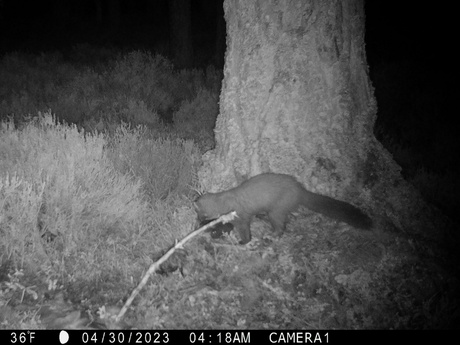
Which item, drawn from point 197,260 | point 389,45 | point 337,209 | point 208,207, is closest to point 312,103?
point 337,209

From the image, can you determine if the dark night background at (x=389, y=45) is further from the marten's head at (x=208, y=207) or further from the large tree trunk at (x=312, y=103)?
the marten's head at (x=208, y=207)

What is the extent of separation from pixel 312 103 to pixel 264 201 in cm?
117

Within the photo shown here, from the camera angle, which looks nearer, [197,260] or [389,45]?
[197,260]

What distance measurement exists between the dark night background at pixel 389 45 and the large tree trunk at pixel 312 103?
5.16 ft

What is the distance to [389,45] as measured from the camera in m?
15.6

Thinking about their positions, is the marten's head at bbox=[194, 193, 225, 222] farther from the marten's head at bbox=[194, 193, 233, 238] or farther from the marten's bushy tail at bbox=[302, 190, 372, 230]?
the marten's bushy tail at bbox=[302, 190, 372, 230]

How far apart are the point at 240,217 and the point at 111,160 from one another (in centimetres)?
227

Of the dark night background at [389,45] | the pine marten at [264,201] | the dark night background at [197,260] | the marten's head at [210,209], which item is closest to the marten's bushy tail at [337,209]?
the pine marten at [264,201]

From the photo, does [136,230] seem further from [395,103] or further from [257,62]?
[395,103]

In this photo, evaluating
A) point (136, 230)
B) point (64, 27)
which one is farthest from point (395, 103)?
point (64, 27)

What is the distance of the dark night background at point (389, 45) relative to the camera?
701 centimetres

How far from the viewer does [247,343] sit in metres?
2.57

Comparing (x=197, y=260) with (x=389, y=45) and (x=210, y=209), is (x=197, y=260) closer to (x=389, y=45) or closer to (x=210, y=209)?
(x=210, y=209)

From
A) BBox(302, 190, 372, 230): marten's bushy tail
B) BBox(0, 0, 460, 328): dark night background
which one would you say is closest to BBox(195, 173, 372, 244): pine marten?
BBox(302, 190, 372, 230): marten's bushy tail
